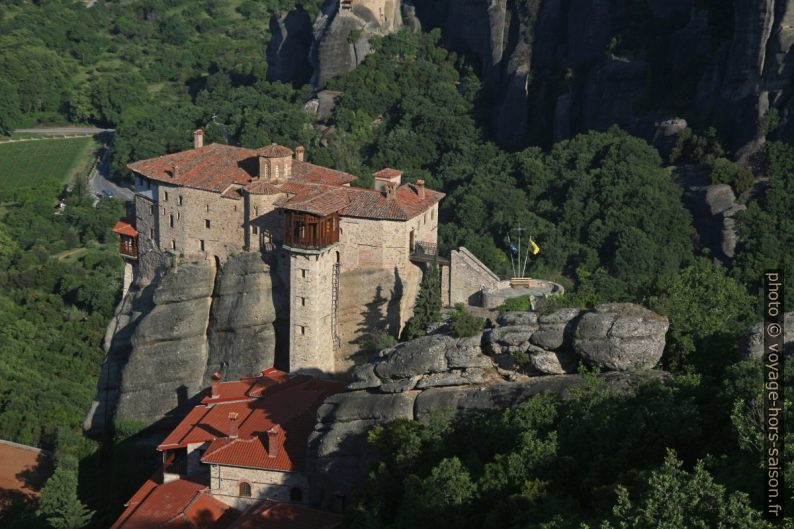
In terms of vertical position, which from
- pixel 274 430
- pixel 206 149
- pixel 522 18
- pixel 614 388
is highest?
pixel 522 18

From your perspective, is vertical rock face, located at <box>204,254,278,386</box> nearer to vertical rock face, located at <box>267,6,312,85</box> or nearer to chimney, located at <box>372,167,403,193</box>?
chimney, located at <box>372,167,403,193</box>

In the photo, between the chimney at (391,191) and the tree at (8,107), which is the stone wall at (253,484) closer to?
the chimney at (391,191)

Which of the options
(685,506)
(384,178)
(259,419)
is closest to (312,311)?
(259,419)

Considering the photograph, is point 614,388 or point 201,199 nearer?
point 614,388

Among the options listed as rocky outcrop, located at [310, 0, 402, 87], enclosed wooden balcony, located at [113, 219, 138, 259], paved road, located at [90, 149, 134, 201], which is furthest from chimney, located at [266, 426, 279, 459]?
rocky outcrop, located at [310, 0, 402, 87]

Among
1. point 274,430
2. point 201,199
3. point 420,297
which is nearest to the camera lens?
point 274,430

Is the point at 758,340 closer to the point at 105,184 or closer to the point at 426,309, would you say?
the point at 426,309

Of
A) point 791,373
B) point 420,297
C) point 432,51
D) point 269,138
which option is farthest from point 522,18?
point 791,373

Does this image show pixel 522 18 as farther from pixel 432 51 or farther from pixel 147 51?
pixel 147 51
